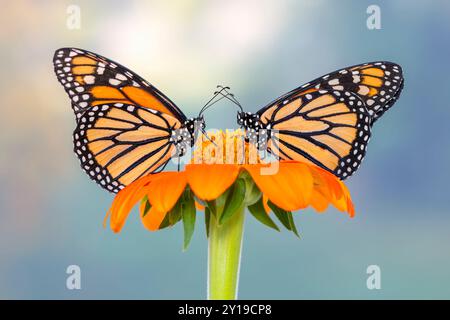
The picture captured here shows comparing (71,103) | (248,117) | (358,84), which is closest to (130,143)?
(71,103)

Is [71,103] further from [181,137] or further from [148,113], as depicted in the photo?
[181,137]

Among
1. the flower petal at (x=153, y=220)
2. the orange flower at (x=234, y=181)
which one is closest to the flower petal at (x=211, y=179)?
the orange flower at (x=234, y=181)

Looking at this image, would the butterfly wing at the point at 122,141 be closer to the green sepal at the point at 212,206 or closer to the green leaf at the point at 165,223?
the green leaf at the point at 165,223

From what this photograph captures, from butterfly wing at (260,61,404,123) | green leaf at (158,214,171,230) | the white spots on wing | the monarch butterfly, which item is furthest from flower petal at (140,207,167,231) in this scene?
butterfly wing at (260,61,404,123)

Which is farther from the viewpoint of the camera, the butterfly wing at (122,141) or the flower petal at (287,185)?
the butterfly wing at (122,141)

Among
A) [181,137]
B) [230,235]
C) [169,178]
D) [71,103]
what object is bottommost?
[230,235]

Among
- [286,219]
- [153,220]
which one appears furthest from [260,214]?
[153,220]
